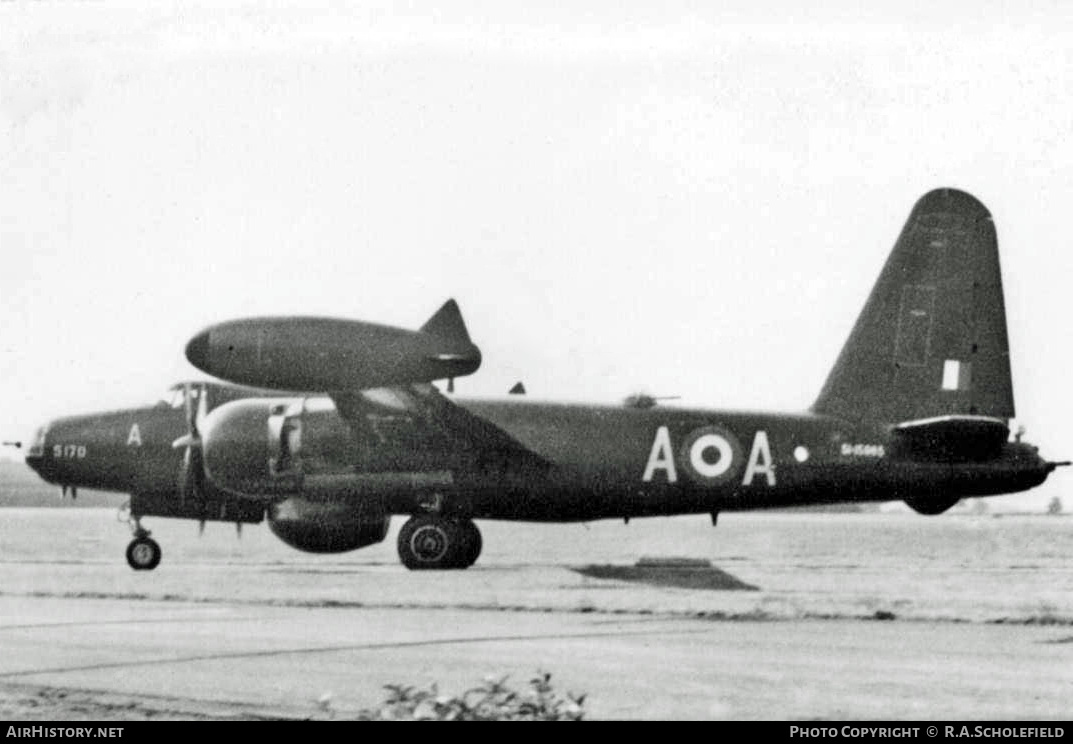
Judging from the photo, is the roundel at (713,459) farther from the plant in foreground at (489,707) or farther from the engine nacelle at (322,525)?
the plant in foreground at (489,707)

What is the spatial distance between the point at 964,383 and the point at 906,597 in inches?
292

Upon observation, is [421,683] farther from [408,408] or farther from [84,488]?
[84,488]

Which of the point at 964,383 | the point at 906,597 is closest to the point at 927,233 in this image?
the point at 964,383

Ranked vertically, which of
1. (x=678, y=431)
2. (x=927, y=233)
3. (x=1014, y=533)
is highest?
(x=927, y=233)

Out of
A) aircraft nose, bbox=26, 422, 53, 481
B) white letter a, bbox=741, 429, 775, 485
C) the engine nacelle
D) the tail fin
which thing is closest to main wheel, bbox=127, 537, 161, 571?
aircraft nose, bbox=26, 422, 53, 481

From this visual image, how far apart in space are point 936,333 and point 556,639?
522 inches

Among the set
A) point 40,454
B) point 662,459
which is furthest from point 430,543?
point 40,454

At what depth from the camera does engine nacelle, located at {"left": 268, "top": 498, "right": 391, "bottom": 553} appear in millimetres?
28234

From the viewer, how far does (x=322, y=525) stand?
2841 cm

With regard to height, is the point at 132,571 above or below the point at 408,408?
below

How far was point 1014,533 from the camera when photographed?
2527 inches

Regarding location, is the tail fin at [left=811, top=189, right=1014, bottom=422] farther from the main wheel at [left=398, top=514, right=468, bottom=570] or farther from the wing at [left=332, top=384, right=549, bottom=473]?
the main wheel at [left=398, top=514, right=468, bottom=570]

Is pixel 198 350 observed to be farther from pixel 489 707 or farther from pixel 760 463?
pixel 489 707

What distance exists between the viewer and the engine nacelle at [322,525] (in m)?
28.2
